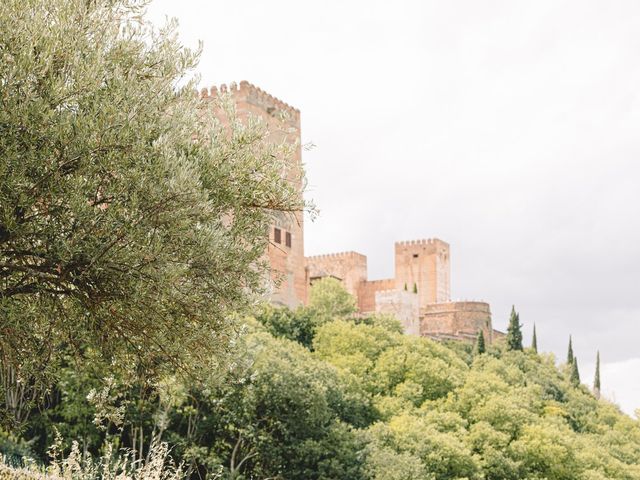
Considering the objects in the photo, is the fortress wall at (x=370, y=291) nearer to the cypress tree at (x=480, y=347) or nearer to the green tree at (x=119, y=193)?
the cypress tree at (x=480, y=347)

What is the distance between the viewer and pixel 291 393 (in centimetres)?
3522

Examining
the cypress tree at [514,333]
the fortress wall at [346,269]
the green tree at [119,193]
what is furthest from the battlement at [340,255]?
the green tree at [119,193]

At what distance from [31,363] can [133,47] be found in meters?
5.54

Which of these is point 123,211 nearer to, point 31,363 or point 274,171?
point 274,171

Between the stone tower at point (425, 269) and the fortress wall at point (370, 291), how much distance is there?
6.55 ft

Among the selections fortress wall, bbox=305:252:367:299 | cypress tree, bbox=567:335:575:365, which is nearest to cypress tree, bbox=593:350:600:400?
cypress tree, bbox=567:335:575:365

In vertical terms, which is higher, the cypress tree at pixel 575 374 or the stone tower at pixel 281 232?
the stone tower at pixel 281 232

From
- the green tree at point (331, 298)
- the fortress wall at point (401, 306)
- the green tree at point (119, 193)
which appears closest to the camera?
the green tree at point (119, 193)

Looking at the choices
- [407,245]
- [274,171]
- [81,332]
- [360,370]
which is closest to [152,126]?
[274,171]

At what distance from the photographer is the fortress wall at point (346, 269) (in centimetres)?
9331

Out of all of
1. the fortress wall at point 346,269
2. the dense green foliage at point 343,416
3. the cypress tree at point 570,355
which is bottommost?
the dense green foliage at point 343,416

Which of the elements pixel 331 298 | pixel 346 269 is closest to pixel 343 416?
pixel 331 298

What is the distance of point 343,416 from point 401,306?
39.1 m

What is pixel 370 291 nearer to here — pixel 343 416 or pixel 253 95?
pixel 253 95
